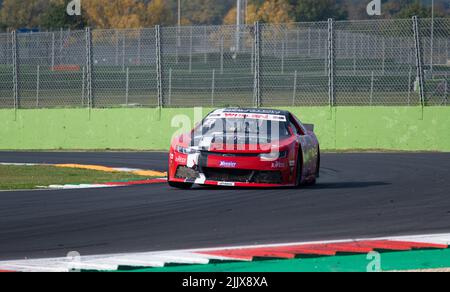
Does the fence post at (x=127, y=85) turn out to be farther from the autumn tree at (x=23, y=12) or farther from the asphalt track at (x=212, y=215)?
the autumn tree at (x=23, y=12)

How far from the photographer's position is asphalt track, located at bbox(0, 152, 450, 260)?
929cm

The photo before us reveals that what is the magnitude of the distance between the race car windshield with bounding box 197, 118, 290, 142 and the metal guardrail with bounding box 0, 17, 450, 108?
30.1 ft

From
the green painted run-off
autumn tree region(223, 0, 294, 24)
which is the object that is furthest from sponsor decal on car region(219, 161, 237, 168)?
autumn tree region(223, 0, 294, 24)

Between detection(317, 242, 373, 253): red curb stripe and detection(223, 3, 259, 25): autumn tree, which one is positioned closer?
detection(317, 242, 373, 253): red curb stripe

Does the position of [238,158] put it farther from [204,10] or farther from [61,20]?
[204,10]

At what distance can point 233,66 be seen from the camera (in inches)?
993

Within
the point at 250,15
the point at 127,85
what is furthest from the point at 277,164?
the point at 250,15

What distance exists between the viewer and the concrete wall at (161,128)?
23641 millimetres

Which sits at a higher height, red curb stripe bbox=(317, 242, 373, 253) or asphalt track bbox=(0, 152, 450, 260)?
red curb stripe bbox=(317, 242, 373, 253)

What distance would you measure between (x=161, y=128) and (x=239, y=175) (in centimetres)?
1178

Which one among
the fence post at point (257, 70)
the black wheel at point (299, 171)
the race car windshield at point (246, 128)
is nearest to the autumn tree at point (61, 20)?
the fence post at point (257, 70)

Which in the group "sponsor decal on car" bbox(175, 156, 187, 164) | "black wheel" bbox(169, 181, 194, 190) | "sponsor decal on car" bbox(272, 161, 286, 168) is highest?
"sponsor decal on car" bbox(175, 156, 187, 164)

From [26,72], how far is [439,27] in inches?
407

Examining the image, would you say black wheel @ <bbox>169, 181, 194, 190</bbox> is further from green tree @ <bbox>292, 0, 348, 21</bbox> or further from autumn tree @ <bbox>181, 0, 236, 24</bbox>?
autumn tree @ <bbox>181, 0, 236, 24</bbox>
